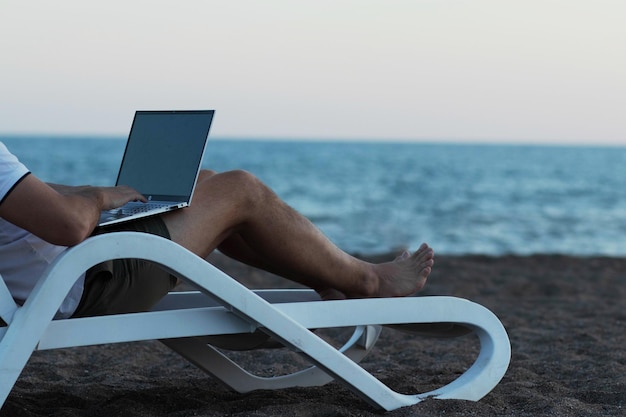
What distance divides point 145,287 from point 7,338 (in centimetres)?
55

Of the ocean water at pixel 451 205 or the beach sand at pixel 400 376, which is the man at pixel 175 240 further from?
the ocean water at pixel 451 205

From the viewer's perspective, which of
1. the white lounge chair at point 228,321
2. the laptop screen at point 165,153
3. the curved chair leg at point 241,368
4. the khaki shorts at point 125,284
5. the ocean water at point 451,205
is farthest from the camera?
the ocean water at point 451,205

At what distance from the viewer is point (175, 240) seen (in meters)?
3.08

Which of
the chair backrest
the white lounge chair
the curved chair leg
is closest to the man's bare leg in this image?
the white lounge chair

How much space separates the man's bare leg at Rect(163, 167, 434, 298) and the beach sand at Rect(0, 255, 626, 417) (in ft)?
1.50

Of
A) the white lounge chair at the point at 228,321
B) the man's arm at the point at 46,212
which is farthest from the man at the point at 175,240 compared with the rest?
the white lounge chair at the point at 228,321

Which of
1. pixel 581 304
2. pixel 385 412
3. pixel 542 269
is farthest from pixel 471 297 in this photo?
pixel 385 412

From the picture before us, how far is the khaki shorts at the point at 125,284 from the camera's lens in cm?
293

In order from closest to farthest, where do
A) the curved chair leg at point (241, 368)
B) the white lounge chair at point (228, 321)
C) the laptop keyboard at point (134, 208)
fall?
1. the white lounge chair at point (228, 321)
2. the laptop keyboard at point (134, 208)
3. the curved chair leg at point (241, 368)

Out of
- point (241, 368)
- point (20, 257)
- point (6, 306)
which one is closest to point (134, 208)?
point (20, 257)

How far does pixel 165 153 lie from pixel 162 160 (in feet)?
0.10

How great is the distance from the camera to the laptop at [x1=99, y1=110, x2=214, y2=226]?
3135 millimetres

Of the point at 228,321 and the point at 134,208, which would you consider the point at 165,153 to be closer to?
the point at 134,208

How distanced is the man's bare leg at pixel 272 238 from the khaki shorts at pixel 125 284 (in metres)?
0.12
